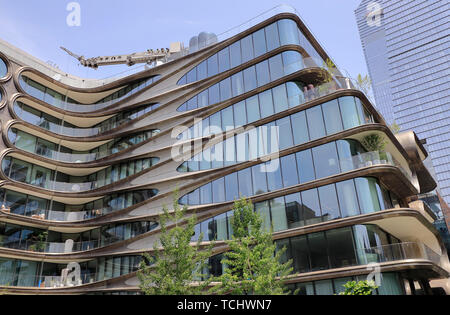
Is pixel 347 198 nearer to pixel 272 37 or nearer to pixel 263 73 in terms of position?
pixel 263 73

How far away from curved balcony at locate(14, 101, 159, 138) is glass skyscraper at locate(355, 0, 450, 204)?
128056mm

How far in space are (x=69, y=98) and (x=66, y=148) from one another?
19.3ft

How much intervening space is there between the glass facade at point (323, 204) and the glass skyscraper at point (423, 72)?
131 m

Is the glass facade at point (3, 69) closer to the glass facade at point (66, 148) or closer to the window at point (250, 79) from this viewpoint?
the glass facade at point (66, 148)

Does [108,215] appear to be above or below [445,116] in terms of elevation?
below

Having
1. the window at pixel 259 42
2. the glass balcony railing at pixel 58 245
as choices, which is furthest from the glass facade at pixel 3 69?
the window at pixel 259 42

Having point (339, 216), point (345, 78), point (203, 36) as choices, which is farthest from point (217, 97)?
point (339, 216)

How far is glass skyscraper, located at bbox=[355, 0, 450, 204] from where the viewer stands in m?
140

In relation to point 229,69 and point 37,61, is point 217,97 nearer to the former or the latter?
point 229,69

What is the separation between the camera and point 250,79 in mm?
31656

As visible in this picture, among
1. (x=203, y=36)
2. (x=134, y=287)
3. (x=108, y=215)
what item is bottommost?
(x=134, y=287)

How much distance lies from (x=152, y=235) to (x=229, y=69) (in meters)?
15.9

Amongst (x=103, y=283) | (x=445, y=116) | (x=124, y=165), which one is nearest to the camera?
(x=103, y=283)

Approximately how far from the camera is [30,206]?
35.2 meters
